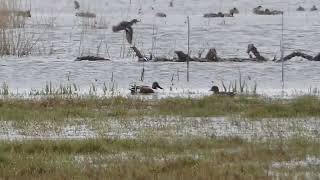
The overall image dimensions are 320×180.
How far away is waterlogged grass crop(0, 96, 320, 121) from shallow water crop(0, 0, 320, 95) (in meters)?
1.82

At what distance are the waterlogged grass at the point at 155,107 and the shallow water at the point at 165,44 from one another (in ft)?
5.98

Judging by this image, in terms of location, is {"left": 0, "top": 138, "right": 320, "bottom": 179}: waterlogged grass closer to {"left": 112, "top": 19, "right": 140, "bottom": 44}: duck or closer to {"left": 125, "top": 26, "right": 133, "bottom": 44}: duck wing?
{"left": 125, "top": 26, "right": 133, "bottom": 44}: duck wing

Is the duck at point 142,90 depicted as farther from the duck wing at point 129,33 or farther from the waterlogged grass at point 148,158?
the waterlogged grass at point 148,158

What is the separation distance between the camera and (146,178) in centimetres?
777

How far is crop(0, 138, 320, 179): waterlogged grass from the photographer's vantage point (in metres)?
7.92

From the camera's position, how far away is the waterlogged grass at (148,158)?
7918 millimetres

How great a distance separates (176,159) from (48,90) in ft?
22.5

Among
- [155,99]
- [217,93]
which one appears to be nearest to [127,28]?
[217,93]

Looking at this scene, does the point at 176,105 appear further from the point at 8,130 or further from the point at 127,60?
the point at 127,60

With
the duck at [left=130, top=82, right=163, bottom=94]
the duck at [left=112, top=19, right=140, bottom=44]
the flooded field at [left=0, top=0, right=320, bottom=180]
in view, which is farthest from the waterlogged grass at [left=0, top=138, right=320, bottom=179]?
the duck at [left=112, top=19, right=140, bottom=44]

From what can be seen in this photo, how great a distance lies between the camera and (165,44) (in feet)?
67.4

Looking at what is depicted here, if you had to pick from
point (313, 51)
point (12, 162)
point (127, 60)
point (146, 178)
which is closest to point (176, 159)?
point (146, 178)

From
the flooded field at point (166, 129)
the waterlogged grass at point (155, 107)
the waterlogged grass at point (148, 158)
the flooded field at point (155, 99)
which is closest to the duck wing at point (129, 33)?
the flooded field at point (155, 99)

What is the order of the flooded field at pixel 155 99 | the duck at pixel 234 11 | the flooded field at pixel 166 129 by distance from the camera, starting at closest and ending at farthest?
the flooded field at pixel 155 99 < the flooded field at pixel 166 129 < the duck at pixel 234 11
